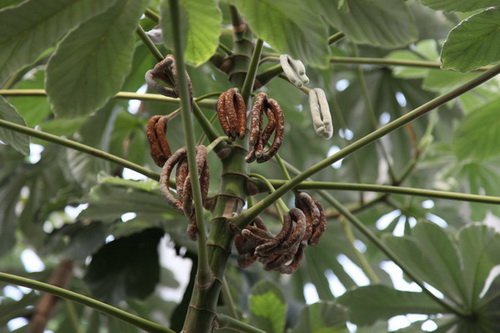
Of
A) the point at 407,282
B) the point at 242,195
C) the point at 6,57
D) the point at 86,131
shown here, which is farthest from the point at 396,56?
the point at 6,57

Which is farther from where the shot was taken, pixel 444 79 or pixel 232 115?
pixel 444 79

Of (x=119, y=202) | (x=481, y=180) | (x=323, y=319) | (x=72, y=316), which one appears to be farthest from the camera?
(x=481, y=180)

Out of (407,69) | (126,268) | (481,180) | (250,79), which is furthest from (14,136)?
(481,180)

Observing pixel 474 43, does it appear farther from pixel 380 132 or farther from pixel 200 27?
pixel 200 27

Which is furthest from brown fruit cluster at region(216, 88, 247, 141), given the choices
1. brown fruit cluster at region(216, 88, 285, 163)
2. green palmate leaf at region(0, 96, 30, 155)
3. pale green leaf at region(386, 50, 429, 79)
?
pale green leaf at region(386, 50, 429, 79)

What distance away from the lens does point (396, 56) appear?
1.64 meters

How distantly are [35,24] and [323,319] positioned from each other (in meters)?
0.59

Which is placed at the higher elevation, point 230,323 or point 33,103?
point 33,103

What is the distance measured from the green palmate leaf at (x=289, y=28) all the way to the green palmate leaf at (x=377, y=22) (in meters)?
0.03

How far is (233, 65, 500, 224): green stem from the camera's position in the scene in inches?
27.2

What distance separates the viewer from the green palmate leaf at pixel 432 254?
106cm

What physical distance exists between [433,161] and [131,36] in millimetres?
1217

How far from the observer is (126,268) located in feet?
4.25

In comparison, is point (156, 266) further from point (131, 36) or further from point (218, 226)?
point (131, 36)
